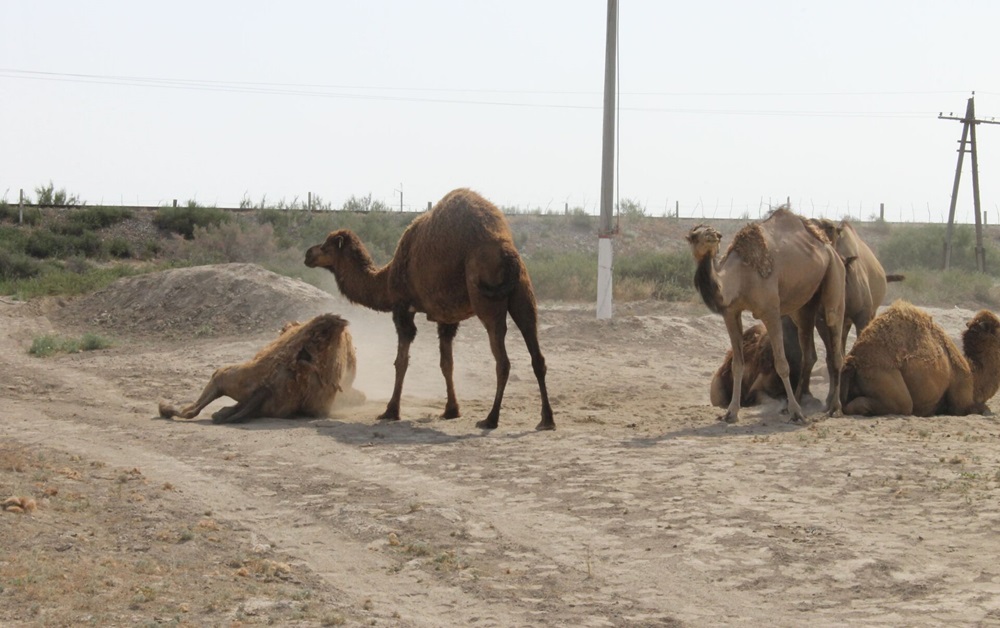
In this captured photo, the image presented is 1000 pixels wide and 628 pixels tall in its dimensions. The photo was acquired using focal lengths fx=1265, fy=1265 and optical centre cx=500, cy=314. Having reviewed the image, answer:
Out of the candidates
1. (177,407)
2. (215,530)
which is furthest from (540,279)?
(215,530)

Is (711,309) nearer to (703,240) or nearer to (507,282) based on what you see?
(703,240)

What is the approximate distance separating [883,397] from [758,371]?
5.06ft

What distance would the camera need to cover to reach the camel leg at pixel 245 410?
1247cm

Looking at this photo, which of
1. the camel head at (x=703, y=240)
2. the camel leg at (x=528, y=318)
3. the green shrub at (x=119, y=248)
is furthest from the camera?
the green shrub at (x=119, y=248)

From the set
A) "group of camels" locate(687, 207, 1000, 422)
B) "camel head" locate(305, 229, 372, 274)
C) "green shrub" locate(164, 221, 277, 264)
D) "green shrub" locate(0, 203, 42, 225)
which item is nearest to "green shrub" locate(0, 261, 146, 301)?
"green shrub" locate(164, 221, 277, 264)

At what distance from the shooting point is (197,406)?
12.7m

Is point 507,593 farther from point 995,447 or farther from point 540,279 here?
point 540,279

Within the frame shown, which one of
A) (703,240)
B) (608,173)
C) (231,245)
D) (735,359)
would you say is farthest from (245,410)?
(231,245)

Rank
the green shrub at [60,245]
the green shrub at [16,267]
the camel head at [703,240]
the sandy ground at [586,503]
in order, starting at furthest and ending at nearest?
the green shrub at [60,245]
the green shrub at [16,267]
the camel head at [703,240]
the sandy ground at [586,503]

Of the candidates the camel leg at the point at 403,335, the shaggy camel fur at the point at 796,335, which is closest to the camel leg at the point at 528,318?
the camel leg at the point at 403,335

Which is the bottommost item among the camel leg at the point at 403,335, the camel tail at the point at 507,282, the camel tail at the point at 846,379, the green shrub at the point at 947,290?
the green shrub at the point at 947,290

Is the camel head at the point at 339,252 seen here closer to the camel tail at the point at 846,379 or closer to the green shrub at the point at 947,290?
the camel tail at the point at 846,379

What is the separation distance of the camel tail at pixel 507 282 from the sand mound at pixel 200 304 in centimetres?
869

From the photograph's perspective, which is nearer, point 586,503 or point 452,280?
point 586,503
